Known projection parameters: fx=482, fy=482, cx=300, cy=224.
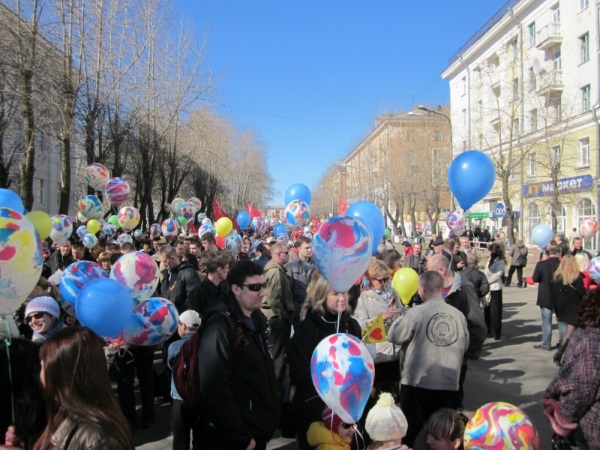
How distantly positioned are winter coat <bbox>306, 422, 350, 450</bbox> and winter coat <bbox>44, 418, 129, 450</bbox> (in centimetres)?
144

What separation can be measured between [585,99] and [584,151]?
2.78 m

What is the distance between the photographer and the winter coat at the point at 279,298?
5586 millimetres

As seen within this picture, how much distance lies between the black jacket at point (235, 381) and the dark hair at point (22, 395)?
77 cm

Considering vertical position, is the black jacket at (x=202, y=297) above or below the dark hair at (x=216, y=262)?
below

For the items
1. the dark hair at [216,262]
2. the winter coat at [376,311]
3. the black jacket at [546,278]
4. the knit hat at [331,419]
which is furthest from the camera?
the black jacket at [546,278]

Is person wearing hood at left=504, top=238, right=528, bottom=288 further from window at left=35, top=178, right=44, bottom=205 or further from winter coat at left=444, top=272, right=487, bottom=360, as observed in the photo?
window at left=35, top=178, right=44, bottom=205

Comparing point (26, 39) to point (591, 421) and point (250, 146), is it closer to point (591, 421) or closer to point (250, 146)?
point (591, 421)

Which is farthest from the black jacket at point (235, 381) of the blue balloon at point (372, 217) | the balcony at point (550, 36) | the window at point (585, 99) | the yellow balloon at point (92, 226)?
the balcony at point (550, 36)

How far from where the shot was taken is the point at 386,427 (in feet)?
8.18

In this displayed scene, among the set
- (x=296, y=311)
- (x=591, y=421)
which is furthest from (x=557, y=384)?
(x=296, y=311)

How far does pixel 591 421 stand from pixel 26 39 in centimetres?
1447

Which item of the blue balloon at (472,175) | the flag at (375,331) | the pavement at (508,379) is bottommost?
the pavement at (508,379)

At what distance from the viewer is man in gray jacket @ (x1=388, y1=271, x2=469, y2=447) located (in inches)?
146

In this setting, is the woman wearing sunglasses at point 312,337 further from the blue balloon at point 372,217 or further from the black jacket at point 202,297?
the blue balloon at point 372,217
